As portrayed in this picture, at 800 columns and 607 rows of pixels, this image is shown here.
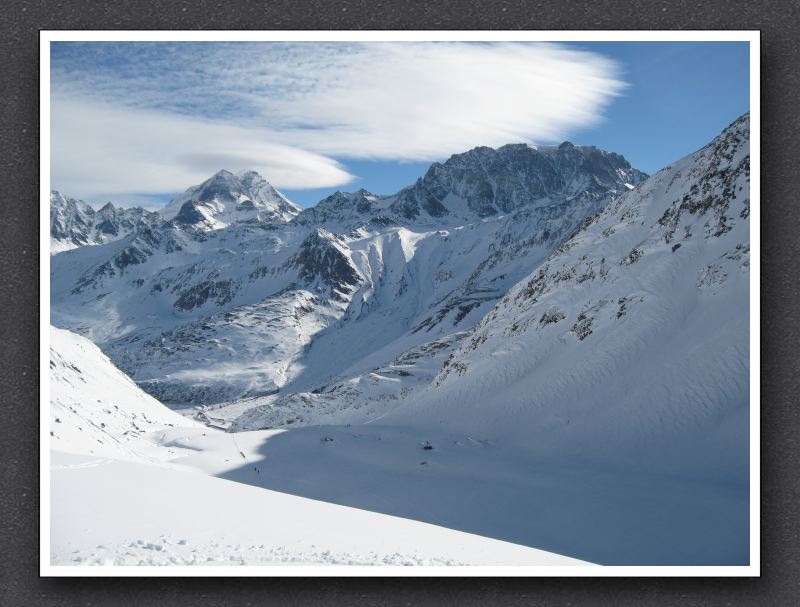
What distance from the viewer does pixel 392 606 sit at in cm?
1022

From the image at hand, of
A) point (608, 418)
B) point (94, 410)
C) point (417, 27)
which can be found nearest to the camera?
point (417, 27)

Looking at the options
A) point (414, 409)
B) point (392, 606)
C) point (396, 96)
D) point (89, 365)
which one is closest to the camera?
point (392, 606)

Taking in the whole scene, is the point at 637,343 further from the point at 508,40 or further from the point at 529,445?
the point at 508,40

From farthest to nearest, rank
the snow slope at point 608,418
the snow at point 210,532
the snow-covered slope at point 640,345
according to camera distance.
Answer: the snow-covered slope at point 640,345, the snow slope at point 608,418, the snow at point 210,532

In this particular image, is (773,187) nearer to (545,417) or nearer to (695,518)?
(695,518)

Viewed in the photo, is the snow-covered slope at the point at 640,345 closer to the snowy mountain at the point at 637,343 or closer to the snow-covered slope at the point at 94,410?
the snowy mountain at the point at 637,343

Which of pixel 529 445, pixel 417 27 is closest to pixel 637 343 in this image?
pixel 529 445

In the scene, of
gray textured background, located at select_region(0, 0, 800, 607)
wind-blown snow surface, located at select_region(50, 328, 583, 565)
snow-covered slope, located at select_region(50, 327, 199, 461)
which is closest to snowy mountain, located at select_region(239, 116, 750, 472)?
gray textured background, located at select_region(0, 0, 800, 607)

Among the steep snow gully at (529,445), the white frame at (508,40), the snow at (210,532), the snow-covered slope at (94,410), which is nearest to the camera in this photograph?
the snow at (210,532)

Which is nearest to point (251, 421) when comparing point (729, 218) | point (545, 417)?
point (545, 417)

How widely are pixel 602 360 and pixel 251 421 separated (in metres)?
56.1

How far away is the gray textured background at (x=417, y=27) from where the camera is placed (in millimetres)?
10758

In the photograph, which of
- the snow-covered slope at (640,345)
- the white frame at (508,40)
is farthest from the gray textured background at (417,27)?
the snow-covered slope at (640,345)

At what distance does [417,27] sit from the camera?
11320mm
